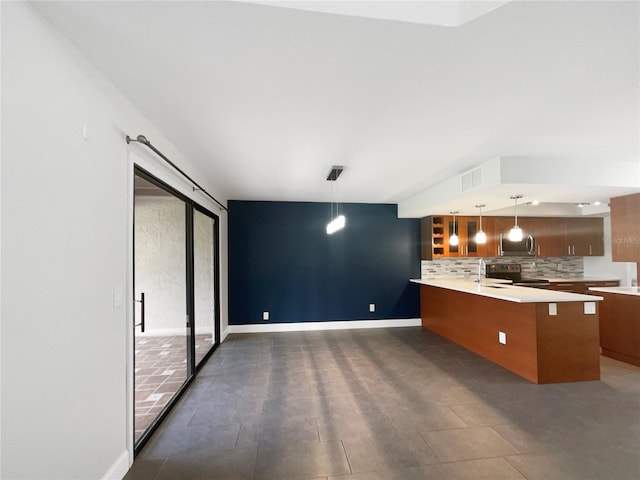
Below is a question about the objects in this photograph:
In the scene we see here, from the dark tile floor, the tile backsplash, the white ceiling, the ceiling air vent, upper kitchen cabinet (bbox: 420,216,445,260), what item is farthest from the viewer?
the tile backsplash

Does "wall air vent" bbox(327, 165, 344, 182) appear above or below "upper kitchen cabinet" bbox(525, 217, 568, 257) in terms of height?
above

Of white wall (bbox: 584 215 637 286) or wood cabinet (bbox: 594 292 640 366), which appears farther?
white wall (bbox: 584 215 637 286)

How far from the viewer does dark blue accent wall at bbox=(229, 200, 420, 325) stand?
18.0ft

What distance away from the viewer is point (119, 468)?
6.01ft

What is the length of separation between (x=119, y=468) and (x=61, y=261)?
144 centimetres

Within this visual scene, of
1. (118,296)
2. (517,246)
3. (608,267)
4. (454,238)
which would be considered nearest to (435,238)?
(454,238)

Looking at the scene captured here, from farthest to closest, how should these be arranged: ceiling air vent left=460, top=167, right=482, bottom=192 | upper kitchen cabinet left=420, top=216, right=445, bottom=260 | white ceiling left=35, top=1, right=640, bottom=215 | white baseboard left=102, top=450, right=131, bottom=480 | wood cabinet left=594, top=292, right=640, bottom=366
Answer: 1. upper kitchen cabinet left=420, top=216, right=445, bottom=260
2. wood cabinet left=594, top=292, right=640, bottom=366
3. ceiling air vent left=460, top=167, right=482, bottom=192
4. white baseboard left=102, top=450, right=131, bottom=480
5. white ceiling left=35, top=1, right=640, bottom=215

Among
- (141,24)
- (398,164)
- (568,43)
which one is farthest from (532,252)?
(141,24)

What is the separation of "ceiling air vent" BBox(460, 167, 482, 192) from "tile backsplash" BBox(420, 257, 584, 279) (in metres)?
2.53

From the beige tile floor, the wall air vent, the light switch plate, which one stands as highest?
the wall air vent

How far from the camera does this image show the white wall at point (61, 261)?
1112mm

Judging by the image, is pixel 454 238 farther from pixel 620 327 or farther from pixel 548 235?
pixel 620 327

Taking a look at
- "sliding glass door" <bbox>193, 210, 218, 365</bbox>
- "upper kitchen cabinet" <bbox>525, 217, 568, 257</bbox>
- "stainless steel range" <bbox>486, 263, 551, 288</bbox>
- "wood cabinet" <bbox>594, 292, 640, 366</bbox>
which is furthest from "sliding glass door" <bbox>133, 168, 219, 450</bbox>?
"upper kitchen cabinet" <bbox>525, 217, 568, 257</bbox>

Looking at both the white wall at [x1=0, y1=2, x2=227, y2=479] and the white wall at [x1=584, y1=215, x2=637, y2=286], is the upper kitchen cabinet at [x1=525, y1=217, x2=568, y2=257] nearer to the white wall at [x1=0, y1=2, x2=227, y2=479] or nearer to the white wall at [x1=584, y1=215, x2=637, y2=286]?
the white wall at [x1=584, y1=215, x2=637, y2=286]
